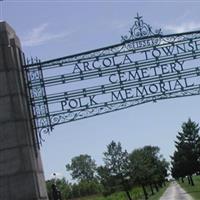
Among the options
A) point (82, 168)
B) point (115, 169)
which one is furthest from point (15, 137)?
point (82, 168)

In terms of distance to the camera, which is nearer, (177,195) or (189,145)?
(177,195)

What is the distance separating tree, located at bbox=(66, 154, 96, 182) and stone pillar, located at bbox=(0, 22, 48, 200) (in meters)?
116

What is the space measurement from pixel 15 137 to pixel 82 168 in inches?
4616

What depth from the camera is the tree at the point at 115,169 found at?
46531 millimetres

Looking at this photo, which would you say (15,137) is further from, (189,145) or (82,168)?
(82,168)

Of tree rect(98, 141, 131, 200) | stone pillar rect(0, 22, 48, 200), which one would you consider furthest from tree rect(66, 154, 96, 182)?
stone pillar rect(0, 22, 48, 200)

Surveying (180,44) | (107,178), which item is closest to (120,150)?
(107,178)

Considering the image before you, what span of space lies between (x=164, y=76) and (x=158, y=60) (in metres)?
0.35

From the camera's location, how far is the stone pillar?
1079 centimetres

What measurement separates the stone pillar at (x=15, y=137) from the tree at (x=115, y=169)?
3520 centimetres

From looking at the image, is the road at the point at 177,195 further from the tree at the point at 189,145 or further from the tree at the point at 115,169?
the tree at the point at 189,145

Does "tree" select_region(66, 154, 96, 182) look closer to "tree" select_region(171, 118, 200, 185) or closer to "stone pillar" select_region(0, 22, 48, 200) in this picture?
"tree" select_region(171, 118, 200, 185)

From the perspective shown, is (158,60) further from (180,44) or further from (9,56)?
(9,56)

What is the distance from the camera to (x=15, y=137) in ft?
35.8
